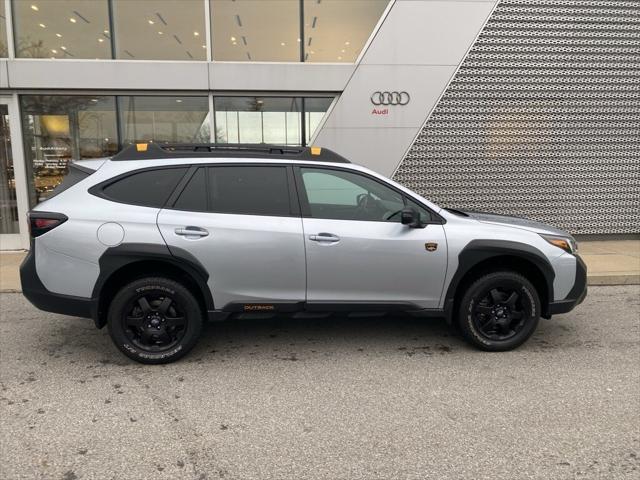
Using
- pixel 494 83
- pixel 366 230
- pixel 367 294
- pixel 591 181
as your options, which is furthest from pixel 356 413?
pixel 591 181

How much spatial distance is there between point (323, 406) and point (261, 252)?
1345 mm

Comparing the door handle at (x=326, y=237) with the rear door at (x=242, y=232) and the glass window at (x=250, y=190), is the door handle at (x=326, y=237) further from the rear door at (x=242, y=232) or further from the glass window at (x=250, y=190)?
the glass window at (x=250, y=190)

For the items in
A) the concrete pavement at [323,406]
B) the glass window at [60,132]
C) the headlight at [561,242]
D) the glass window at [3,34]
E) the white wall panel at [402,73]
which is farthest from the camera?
the white wall panel at [402,73]

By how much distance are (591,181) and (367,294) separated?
778 centimetres

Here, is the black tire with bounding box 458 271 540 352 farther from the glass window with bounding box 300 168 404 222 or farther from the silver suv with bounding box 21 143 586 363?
the glass window with bounding box 300 168 404 222

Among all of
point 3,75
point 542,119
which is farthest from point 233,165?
point 542,119

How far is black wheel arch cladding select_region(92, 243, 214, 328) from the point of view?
156 inches

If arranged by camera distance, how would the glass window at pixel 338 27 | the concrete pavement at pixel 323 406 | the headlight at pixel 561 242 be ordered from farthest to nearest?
1. the glass window at pixel 338 27
2. the headlight at pixel 561 242
3. the concrete pavement at pixel 323 406

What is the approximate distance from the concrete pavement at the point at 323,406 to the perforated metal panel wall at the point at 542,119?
5.00 meters

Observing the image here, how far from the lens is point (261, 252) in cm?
407

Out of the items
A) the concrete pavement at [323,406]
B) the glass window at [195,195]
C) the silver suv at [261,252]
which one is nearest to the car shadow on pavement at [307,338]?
the concrete pavement at [323,406]

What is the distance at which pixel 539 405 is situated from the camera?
3488mm

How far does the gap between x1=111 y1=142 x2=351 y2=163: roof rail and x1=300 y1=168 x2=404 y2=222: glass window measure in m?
0.17

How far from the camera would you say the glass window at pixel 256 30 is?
9234 millimetres
